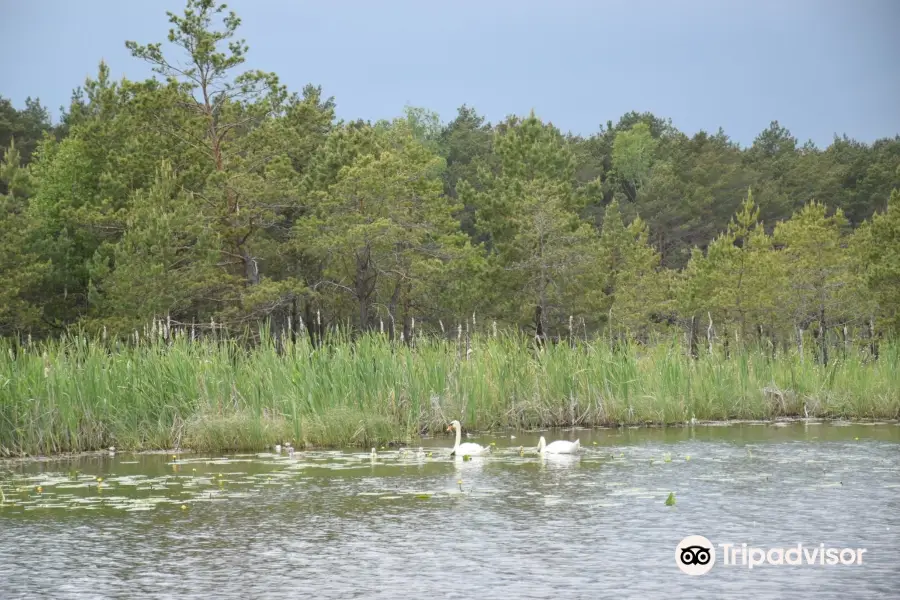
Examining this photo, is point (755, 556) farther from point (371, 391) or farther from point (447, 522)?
point (371, 391)

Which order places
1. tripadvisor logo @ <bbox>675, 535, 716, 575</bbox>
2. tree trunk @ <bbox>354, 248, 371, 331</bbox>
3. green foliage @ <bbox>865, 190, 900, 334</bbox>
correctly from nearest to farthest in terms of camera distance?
A: tripadvisor logo @ <bbox>675, 535, 716, 575</bbox> → green foliage @ <bbox>865, 190, 900, 334</bbox> → tree trunk @ <bbox>354, 248, 371, 331</bbox>

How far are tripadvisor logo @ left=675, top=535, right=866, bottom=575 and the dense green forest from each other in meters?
27.9

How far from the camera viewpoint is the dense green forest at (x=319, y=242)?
39.9 meters

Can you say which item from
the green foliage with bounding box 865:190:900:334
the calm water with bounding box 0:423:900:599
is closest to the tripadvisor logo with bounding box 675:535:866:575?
the calm water with bounding box 0:423:900:599

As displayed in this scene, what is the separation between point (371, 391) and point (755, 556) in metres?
10.0

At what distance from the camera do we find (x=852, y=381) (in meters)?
21.2

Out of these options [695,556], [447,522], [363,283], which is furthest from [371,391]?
[363,283]

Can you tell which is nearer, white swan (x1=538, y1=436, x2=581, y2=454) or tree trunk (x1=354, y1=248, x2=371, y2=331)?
white swan (x1=538, y1=436, x2=581, y2=454)

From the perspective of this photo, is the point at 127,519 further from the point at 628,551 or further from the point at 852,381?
the point at 852,381

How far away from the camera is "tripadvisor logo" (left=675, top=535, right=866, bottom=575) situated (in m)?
8.78

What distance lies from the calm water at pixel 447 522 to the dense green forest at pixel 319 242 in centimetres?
A: 2265

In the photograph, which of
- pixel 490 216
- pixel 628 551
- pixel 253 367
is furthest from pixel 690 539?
pixel 490 216

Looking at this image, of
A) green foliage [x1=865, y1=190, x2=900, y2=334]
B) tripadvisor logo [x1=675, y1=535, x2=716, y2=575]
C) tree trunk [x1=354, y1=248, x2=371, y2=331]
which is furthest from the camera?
tree trunk [x1=354, y1=248, x2=371, y2=331]

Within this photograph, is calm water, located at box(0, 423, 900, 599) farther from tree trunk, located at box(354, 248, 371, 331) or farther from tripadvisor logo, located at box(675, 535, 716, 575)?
tree trunk, located at box(354, 248, 371, 331)
